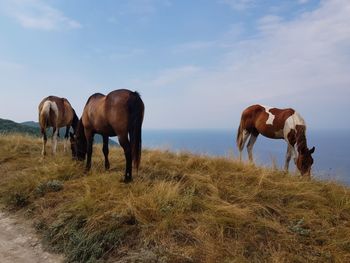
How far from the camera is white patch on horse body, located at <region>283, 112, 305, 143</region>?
357 inches

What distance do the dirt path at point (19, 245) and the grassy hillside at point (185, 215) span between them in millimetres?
154

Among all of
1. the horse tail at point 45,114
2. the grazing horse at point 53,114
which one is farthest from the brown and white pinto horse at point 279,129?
the horse tail at point 45,114

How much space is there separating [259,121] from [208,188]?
4826mm

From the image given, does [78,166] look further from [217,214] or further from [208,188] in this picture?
[217,214]

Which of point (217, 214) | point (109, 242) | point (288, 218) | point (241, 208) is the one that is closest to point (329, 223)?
point (288, 218)

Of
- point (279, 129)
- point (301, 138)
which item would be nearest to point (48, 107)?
point (279, 129)

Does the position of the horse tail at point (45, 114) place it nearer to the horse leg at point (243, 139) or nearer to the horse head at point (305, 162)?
the horse leg at point (243, 139)

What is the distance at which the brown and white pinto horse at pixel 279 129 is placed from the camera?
842 centimetres

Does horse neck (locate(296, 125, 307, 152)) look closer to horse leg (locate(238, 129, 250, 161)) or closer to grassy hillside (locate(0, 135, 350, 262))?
grassy hillside (locate(0, 135, 350, 262))

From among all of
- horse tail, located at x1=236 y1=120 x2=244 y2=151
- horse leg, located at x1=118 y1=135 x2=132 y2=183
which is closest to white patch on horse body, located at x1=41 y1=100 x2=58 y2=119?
horse leg, located at x1=118 y1=135 x2=132 y2=183

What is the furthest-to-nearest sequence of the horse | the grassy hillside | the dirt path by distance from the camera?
the horse, the dirt path, the grassy hillside

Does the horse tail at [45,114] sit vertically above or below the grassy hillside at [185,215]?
above

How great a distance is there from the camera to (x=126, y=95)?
626cm

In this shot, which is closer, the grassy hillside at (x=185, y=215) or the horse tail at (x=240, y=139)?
the grassy hillside at (x=185, y=215)
